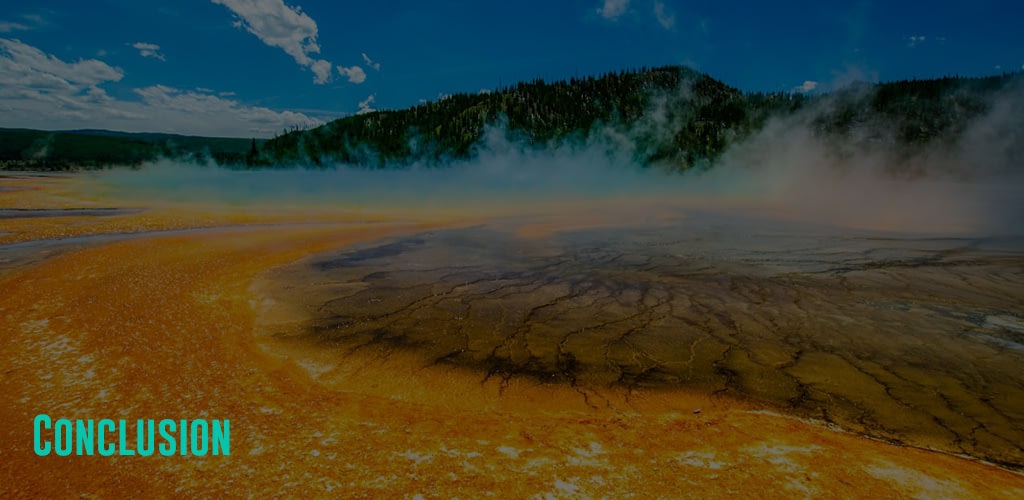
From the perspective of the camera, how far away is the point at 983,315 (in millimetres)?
7586

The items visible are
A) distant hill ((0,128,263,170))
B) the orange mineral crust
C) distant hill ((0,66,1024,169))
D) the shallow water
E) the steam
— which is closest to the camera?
the orange mineral crust

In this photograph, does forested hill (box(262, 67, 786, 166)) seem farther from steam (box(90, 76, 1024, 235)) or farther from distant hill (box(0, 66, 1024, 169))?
steam (box(90, 76, 1024, 235))

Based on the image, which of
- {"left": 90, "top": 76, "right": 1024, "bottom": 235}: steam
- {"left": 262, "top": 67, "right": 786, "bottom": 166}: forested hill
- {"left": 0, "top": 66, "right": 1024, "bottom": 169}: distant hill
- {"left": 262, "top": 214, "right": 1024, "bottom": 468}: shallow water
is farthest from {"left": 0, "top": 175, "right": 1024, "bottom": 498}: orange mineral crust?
{"left": 262, "top": 67, "right": 786, "bottom": 166}: forested hill

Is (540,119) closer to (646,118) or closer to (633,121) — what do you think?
(633,121)

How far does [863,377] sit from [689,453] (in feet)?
9.78

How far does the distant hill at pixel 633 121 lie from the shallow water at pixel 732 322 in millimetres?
65463

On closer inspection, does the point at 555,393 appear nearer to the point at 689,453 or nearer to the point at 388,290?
the point at 689,453

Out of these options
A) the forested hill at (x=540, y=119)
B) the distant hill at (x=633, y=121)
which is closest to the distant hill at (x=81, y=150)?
the distant hill at (x=633, y=121)

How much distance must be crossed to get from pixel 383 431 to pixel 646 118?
4187 inches

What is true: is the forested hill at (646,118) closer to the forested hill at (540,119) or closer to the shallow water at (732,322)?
the forested hill at (540,119)

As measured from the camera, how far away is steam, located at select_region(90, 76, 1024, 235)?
28.2 metres

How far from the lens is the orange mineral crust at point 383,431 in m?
3.47

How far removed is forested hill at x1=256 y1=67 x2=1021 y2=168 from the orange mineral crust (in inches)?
2886

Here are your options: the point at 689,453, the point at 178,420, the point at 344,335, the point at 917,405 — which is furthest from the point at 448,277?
the point at 917,405
